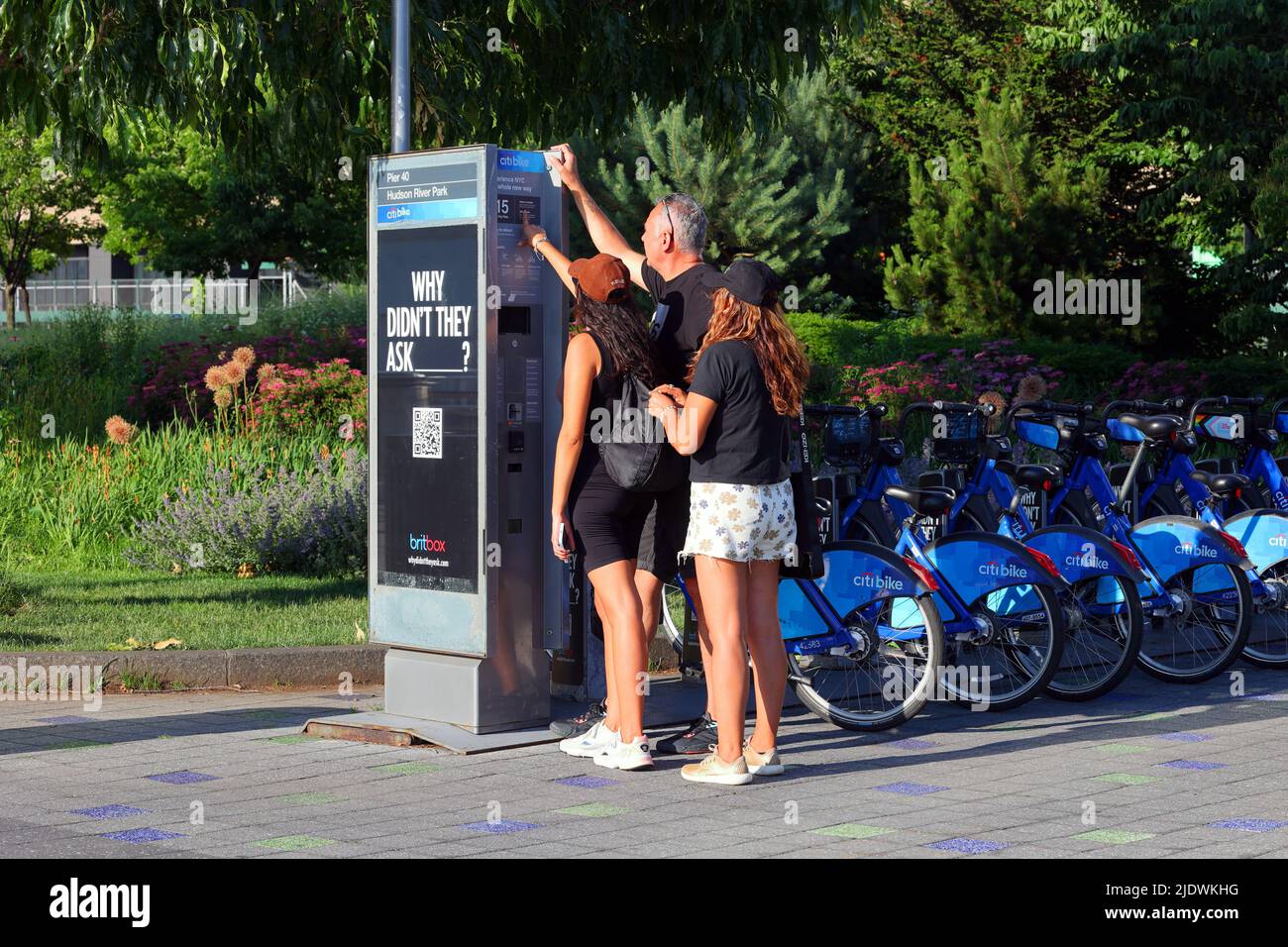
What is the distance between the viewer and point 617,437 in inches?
276

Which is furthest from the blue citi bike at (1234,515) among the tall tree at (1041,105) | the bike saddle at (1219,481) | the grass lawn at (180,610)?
the tall tree at (1041,105)

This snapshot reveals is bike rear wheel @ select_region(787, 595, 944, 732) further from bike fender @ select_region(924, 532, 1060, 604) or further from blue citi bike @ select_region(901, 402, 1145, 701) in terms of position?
blue citi bike @ select_region(901, 402, 1145, 701)

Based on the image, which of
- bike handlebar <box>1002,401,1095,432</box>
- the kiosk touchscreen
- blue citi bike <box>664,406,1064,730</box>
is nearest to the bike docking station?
the kiosk touchscreen

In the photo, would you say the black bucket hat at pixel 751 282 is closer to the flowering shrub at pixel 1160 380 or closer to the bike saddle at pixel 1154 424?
the bike saddle at pixel 1154 424

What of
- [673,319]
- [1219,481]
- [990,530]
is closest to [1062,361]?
[1219,481]

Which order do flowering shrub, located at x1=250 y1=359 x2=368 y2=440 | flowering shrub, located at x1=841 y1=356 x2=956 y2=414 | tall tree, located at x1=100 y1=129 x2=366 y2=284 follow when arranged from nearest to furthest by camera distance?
flowering shrub, located at x1=250 y1=359 x2=368 y2=440 < flowering shrub, located at x1=841 y1=356 x2=956 y2=414 < tall tree, located at x1=100 y1=129 x2=366 y2=284

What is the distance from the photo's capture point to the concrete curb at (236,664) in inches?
340

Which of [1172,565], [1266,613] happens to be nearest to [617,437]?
[1172,565]

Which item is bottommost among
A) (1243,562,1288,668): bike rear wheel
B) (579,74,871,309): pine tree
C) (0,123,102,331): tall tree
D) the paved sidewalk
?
the paved sidewalk

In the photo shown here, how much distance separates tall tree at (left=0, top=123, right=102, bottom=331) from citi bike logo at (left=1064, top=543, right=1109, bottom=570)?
131 ft

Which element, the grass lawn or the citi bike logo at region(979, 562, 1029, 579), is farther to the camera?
the grass lawn

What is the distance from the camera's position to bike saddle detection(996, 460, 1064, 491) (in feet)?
30.2

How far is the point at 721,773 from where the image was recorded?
22.3 ft

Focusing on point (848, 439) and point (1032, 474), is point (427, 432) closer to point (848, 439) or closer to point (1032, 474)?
point (848, 439)
